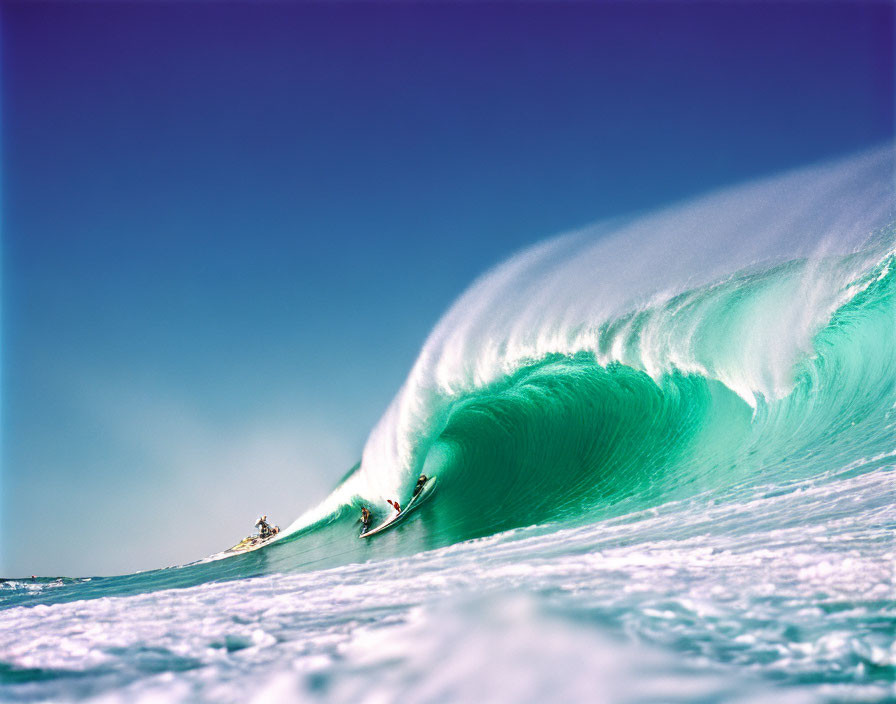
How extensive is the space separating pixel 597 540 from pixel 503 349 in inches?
135

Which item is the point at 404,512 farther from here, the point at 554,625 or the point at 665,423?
the point at 554,625

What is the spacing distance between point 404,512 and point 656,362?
306 centimetres

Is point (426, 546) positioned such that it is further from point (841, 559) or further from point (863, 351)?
point (863, 351)

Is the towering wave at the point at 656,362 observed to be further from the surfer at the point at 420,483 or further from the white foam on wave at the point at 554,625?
the white foam on wave at the point at 554,625

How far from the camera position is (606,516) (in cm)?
432

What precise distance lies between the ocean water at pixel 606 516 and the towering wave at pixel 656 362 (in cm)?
3

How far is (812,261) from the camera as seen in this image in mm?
6059

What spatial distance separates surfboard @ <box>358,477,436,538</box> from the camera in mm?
5805

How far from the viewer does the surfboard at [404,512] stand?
580cm

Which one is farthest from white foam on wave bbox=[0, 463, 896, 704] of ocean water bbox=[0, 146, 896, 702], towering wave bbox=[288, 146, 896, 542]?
towering wave bbox=[288, 146, 896, 542]

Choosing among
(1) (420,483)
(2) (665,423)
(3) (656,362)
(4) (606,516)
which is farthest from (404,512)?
(3) (656,362)

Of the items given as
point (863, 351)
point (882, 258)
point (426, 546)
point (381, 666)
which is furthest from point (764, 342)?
point (381, 666)

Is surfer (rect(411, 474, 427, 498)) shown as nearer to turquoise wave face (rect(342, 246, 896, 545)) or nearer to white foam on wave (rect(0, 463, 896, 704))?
turquoise wave face (rect(342, 246, 896, 545))

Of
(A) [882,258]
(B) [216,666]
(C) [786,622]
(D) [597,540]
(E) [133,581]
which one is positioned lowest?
(C) [786,622]
